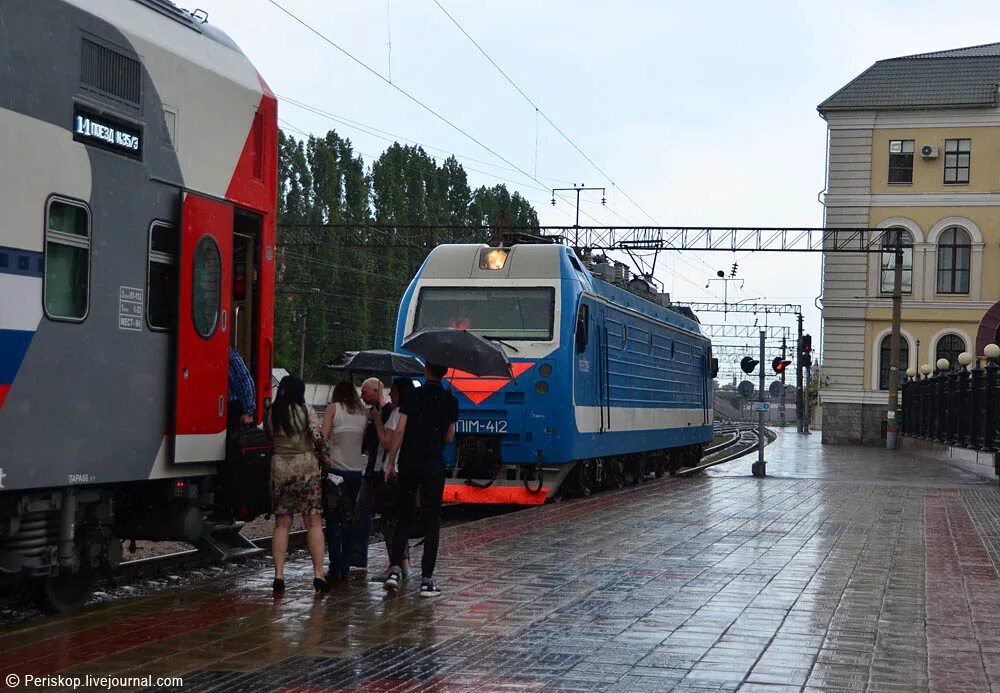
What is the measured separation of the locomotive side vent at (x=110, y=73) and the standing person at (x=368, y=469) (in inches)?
118

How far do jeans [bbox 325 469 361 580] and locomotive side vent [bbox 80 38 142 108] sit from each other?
3229 mm

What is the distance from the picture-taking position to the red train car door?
31.8 feet

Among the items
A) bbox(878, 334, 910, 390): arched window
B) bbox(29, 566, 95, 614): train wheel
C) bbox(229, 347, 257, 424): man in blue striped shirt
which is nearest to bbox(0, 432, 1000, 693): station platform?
bbox(29, 566, 95, 614): train wheel

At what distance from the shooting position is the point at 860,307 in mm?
53188

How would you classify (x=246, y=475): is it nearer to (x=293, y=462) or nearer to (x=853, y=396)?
(x=293, y=462)

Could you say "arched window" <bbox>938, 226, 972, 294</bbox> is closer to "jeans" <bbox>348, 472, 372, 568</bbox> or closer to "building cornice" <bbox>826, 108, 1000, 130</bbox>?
"building cornice" <bbox>826, 108, 1000, 130</bbox>

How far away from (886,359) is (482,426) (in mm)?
38631

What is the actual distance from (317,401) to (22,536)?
51.0m

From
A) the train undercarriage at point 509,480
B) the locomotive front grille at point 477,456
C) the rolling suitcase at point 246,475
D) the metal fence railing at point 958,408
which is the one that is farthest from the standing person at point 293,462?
the metal fence railing at point 958,408

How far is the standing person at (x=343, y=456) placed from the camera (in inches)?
415

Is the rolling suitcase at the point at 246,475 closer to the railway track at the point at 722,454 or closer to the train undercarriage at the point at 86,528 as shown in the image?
the train undercarriage at the point at 86,528

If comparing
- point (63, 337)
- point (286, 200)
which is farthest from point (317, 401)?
point (63, 337)

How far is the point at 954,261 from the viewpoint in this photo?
52.9 m

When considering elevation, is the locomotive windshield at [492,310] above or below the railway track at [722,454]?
→ above
